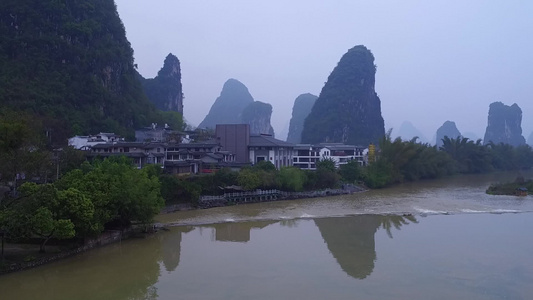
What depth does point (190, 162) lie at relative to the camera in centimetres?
2411

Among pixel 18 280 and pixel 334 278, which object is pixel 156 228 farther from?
pixel 334 278

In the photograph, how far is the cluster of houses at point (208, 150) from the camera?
916 inches

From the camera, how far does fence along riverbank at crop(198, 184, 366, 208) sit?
20688 mm

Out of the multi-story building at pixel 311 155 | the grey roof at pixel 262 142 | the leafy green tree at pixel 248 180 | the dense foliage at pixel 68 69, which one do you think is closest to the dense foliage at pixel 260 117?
the dense foliage at pixel 68 69

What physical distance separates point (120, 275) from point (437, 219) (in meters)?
12.6

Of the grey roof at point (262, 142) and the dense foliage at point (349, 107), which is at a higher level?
the dense foliage at point (349, 107)

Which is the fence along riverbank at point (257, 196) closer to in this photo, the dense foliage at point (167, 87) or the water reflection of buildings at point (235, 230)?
the water reflection of buildings at point (235, 230)

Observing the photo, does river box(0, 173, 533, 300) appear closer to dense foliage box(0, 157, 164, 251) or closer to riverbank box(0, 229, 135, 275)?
riverbank box(0, 229, 135, 275)

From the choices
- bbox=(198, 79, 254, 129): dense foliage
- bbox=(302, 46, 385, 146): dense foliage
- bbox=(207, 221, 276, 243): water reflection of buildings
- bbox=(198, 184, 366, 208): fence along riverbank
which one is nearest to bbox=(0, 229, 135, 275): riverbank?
bbox=(207, 221, 276, 243): water reflection of buildings

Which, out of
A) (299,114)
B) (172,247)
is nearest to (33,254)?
(172,247)

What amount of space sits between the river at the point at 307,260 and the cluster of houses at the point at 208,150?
612 centimetres

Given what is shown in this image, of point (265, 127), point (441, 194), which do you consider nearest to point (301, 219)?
point (441, 194)

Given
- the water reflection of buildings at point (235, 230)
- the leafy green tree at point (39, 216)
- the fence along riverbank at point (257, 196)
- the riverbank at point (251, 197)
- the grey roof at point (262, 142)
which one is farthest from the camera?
the grey roof at point (262, 142)

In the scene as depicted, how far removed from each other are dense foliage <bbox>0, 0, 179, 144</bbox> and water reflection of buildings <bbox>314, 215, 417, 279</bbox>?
53.8 feet
